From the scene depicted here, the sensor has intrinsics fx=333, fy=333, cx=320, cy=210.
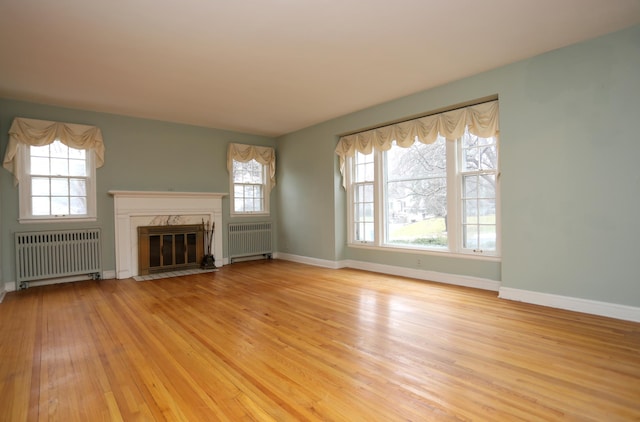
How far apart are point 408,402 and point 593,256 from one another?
111 inches

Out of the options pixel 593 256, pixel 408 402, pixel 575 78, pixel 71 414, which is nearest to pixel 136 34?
pixel 71 414

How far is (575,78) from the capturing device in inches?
139

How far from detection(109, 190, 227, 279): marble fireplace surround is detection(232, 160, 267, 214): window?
25.6 inches

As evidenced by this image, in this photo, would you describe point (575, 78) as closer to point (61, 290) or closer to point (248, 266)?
point (248, 266)

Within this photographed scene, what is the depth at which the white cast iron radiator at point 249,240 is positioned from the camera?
23.4 feet

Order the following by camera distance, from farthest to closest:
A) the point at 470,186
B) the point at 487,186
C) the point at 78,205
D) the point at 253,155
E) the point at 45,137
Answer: the point at 253,155 → the point at 78,205 → the point at 45,137 → the point at 470,186 → the point at 487,186

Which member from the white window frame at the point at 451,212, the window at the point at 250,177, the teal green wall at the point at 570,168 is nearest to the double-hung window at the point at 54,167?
the window at the point at 250,177

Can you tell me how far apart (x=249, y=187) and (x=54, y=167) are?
3.46 metres

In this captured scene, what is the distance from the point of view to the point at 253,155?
7387mm

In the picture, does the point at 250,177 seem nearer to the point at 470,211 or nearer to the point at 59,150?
the point at 59,150

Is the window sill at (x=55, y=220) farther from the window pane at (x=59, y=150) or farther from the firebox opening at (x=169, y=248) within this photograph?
the window pane at (x=59, y=150)

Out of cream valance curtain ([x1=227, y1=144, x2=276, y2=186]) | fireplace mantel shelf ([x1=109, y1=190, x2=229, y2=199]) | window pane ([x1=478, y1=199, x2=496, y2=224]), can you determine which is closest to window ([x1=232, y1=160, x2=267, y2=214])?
cream valance curtain ([x1=227, y1=144, x2=276, y2=186])

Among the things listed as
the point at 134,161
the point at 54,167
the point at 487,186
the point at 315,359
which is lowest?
the point at 315,359

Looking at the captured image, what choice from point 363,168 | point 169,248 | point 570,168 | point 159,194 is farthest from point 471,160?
point 169,248
